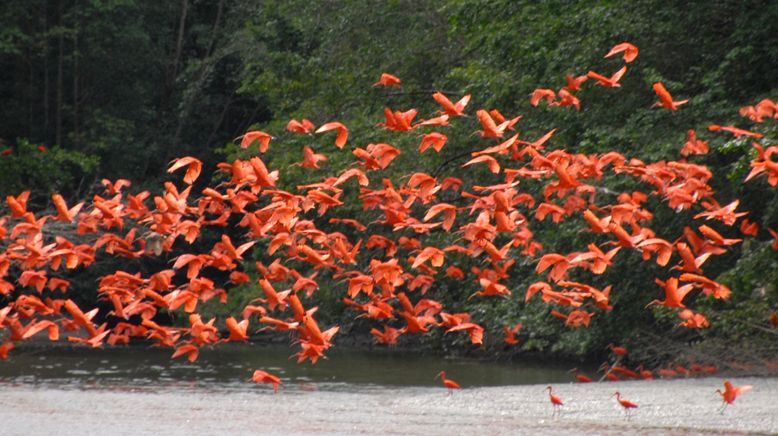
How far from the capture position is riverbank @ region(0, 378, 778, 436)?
31.6 ft

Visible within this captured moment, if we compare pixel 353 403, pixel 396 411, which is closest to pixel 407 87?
pixel 353 403

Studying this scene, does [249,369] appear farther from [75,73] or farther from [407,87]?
[75,73]

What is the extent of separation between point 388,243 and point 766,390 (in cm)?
400

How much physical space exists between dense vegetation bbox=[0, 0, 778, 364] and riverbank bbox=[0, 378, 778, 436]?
1.98 meters

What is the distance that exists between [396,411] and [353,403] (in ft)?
3.84

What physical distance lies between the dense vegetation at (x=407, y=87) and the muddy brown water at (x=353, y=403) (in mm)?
1447

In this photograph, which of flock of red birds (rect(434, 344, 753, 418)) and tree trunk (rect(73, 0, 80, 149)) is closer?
flock of red birds (rect(434, 344, 753, 418))

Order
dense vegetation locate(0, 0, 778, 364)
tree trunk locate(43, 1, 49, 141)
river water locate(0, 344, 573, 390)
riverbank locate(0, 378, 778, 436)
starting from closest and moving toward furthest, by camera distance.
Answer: riverbank locate(0, 378, 778, 436) < dense vegetation locate(0, 0, 778, 364) < river water locate(0, 344, 573, 390) < tree trunk locate(43, 1, 49, 141)

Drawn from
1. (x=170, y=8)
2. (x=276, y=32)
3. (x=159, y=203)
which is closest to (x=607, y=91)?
(x=159, y=203)

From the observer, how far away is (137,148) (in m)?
26.3

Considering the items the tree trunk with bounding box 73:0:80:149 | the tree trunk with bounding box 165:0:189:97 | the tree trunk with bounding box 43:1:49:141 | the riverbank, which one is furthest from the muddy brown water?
the tree trunk with bounding box 165:0:189:97

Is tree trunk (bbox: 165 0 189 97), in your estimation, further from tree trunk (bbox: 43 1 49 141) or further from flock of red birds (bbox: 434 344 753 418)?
flock of red birds (bbox: 434 344 753 418)

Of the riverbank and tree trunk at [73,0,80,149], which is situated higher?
tree trunk at [73,0,80,149]

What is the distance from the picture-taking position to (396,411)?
11188mm
